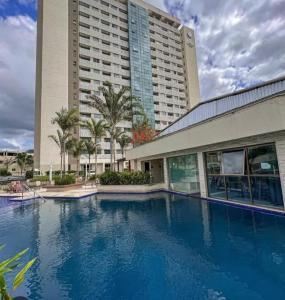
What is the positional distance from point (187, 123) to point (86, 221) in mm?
11550

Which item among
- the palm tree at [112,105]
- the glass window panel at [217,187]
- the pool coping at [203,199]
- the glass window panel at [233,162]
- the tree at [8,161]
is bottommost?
the pool coping at [203,199]

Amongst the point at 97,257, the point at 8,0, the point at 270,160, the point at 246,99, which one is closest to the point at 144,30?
the point at 8,0

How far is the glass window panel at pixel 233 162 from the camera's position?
35.7 feet

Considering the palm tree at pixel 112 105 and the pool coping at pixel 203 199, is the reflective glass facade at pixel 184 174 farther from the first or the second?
the palm tree at pixel 112 105

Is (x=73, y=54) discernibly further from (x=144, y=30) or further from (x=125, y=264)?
(x=125, y=264)

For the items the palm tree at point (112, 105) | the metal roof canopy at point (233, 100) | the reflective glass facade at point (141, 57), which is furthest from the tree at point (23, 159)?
the metal roof canopy at point (233, 100)

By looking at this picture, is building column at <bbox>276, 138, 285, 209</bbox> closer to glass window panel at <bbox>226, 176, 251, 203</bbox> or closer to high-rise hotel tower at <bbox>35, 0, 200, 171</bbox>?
glass window panel at <bbox>226, 176, 251, 203</bbox>

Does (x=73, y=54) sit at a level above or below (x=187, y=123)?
above

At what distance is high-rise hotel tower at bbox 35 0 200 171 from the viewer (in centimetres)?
4603

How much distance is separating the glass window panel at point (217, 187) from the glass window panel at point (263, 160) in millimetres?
2506

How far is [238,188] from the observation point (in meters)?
11.4

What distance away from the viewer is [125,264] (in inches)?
216

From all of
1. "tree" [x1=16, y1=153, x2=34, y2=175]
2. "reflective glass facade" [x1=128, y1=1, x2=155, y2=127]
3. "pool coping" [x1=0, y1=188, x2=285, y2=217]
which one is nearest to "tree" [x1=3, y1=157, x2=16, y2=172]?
"tree" [x1=16, y1=153, x2=34, y2=175]

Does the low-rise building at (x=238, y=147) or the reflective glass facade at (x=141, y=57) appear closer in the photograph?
the low-rise building at (x=238, y=147)
